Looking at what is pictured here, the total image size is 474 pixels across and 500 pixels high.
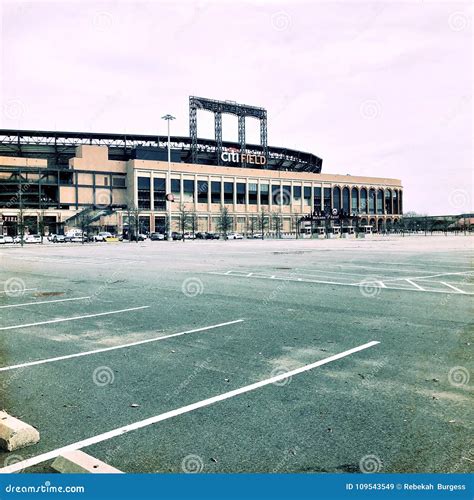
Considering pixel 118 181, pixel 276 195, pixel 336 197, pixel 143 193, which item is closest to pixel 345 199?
pixel 336 197

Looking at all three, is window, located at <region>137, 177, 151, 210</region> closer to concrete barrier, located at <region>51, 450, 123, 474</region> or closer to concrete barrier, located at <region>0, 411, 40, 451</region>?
concrete barrier, located at <region>0, 411, 40, 451</region>

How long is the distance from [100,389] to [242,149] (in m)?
113

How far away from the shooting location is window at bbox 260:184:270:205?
126m

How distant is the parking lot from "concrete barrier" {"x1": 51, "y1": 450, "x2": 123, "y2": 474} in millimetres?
136

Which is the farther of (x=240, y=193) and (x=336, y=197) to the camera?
(x=336, y=197)

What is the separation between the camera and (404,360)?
268 inches

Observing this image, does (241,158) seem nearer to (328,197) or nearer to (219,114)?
(219,114)

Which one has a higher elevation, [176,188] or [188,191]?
[176,188]

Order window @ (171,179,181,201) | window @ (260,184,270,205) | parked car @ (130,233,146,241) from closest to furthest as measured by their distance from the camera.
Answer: parked car @ (130,233,146,241) → window @ (171,179,181,201) → window @ (260,184,270,205)

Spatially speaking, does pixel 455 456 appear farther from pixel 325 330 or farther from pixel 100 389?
pixel 325 330

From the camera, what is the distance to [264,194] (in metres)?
126

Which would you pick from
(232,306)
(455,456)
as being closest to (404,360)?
(455,456)

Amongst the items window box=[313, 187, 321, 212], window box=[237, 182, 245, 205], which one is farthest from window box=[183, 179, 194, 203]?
window box=[313, 187, 321, 212]

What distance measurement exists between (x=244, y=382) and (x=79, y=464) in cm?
257
